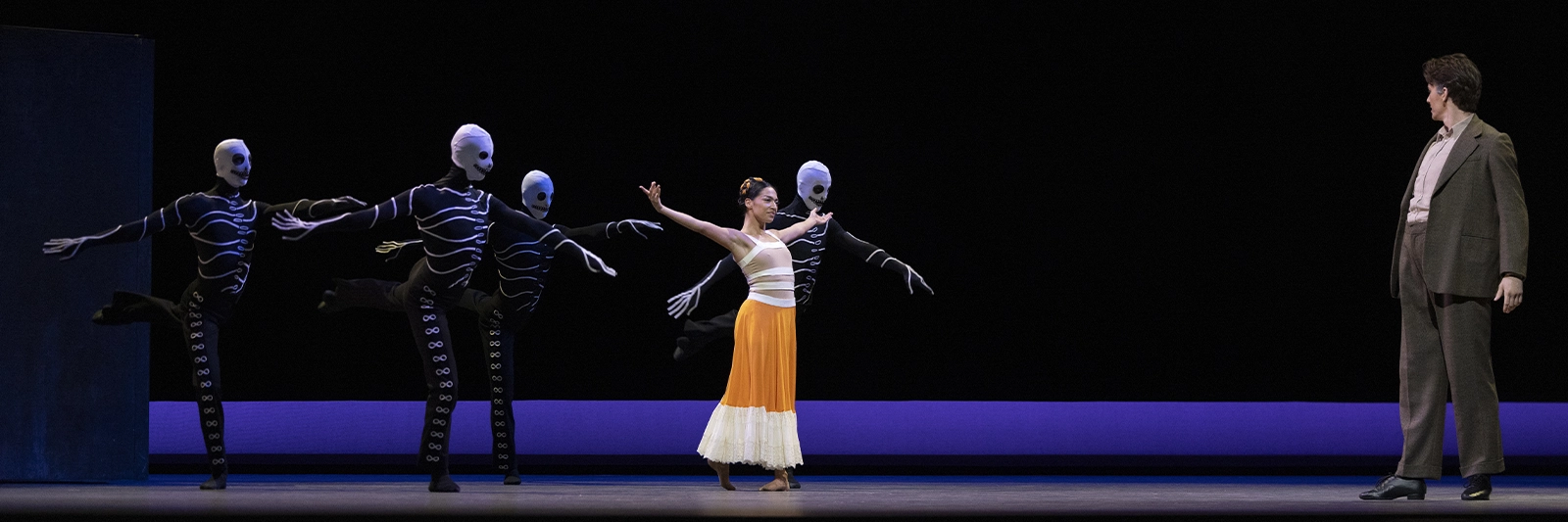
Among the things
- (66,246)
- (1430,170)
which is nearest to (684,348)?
(66,246)

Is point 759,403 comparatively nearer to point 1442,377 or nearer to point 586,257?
point 586,257

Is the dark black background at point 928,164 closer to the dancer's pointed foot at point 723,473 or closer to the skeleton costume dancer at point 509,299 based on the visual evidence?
the skeleton costume dancer at point 509,299

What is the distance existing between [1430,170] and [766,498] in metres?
2.40

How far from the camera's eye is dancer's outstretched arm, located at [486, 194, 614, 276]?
5.07 meters

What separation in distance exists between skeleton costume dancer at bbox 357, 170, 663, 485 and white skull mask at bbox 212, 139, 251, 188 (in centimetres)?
57

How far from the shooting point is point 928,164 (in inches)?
297

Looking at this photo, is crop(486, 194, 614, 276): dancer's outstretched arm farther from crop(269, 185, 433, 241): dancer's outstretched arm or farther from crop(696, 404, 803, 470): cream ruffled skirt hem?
crop(696, 404, 803, 470): cream ruffled skirt hem

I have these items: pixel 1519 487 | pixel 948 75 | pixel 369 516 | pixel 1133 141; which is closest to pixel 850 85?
pixel 948 75

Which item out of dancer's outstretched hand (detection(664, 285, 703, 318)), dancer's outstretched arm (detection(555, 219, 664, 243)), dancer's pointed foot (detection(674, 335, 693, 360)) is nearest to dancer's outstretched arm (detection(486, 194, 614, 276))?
dancer's outstretched arm (detection(555, 219, 664, 243))

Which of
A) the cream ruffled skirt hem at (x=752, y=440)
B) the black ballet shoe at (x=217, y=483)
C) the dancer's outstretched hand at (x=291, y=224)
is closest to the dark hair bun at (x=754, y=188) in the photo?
the cream ruffled skirt hem at (x=752, y=440)

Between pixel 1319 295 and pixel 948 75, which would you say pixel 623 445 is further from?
pixel 1319 295

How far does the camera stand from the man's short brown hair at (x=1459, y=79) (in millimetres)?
4363

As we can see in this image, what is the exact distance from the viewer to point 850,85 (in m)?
7.48

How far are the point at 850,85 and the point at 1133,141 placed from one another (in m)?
1.60
